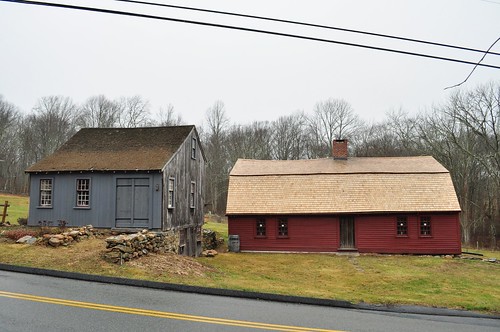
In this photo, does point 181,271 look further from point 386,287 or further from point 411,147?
point 411,147

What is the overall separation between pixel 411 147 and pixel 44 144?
50803 mm

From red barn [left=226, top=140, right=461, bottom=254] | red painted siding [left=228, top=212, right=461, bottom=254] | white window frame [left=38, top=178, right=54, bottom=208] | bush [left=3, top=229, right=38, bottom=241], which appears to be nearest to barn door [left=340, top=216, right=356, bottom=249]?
red barn [left=226, top=140, right=461, bottom=254]

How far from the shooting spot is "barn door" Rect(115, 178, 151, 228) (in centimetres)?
1920

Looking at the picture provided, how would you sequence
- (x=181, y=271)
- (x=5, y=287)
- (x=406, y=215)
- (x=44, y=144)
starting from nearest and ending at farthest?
1. (x=5, y=287)
2. (x=181, y=271)
3. (x=406, y=215)
4. (x=44, y=144)

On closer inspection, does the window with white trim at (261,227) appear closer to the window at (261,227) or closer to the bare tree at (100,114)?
the window at (261,227)

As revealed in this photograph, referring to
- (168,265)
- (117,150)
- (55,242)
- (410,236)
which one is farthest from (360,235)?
(55,242)

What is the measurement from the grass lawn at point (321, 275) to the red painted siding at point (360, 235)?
10.4 ft

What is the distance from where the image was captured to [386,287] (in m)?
14.6

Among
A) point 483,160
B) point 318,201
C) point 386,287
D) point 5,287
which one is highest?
point 483,160

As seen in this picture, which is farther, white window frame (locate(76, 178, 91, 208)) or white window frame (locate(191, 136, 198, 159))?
white window frame (locate(191, 136, 198, 159))

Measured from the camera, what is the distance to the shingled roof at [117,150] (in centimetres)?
1997

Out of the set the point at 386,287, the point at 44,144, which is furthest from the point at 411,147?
the point at 44,144

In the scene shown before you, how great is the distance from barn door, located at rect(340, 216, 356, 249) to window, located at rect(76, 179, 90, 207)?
15928mm

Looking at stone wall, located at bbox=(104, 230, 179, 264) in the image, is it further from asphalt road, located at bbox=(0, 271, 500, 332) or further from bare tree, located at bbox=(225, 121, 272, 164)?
bare tree, located at bbox=(225, 121, 272, 164)
